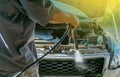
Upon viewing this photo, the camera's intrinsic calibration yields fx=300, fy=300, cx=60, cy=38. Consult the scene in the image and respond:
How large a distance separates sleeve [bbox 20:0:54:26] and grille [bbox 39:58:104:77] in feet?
3.43

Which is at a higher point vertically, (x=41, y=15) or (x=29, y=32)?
(x=41, y=15)

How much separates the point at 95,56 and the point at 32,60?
91 centimetres

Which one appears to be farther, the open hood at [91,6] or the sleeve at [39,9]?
the open hood at [91,6]

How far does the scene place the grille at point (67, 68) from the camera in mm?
2494

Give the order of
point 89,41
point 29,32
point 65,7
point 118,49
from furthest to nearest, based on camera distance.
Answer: point 89,41 → point 118,49 → point 65,7 → point 29,32

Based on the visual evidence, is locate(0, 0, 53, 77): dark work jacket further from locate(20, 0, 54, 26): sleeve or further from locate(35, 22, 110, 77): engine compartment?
locate(35, 22, 110, 77): engine compartment

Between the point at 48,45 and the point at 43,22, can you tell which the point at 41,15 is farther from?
the point at 48,45

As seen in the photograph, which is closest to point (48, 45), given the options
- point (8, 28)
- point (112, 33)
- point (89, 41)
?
point (89, 41)

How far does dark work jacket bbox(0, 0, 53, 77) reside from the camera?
1445 millimetres

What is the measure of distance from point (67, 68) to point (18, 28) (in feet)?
3.57

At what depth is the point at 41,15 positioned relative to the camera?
1.46 m

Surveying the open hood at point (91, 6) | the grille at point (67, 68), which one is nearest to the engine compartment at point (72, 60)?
the grille at point (67, 68)

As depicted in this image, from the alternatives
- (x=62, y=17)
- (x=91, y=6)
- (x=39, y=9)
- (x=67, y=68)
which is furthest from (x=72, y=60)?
(x=39, y=9)

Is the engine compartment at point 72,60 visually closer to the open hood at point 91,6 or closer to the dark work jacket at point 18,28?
the open hood at point 91,6
